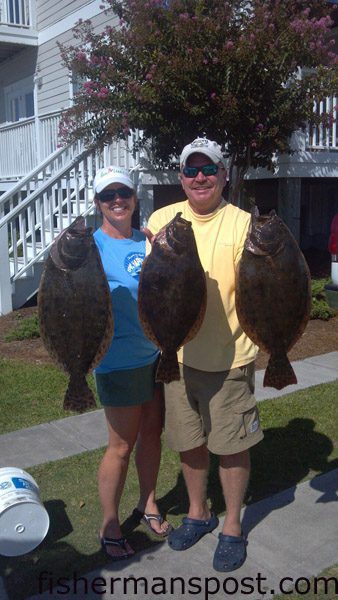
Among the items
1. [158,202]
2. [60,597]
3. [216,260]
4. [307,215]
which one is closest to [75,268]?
[216,260]

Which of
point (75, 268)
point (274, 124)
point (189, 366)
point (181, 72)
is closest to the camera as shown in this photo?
point (75, 268)

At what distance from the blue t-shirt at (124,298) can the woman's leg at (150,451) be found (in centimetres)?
31

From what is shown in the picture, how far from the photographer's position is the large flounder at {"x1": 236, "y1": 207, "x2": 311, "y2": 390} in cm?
231

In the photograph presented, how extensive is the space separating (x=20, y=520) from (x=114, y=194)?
166 centimetres

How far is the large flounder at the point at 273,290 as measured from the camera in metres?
2.31

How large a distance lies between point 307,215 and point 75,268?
1237 centimetres

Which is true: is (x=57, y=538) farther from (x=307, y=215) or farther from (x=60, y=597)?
(x=307, y=215)

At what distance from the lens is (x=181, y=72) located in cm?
726

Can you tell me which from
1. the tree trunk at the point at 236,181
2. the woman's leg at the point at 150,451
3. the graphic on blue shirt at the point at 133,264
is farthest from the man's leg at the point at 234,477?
the tree trunk at the point at 236,181

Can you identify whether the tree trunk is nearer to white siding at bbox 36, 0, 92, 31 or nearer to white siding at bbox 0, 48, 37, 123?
white siding at bbox 36, 0, 92, 31

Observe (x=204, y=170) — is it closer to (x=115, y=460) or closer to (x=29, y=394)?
(x=115, y=460)

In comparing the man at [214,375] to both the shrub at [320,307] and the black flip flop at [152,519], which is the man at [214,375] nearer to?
the black flip flop at [152,519]

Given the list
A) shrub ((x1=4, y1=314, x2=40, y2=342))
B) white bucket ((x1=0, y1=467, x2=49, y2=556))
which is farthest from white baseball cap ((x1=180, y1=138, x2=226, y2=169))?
shrub ((x1=4, y1=314, x2=40, y2=342))

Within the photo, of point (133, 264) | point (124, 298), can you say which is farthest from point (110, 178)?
point (124, 298)
